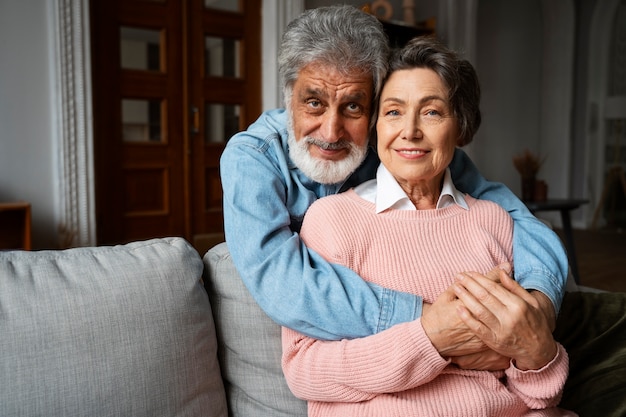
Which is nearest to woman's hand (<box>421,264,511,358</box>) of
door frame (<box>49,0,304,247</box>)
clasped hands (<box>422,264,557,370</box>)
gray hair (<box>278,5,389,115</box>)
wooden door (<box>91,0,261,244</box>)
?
clasped hands (<box>422,264,557,370</box>)

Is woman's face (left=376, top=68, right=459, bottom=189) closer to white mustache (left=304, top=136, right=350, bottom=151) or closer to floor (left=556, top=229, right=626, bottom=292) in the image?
white mustache (left=304, top=136, right=350, bottom=151)

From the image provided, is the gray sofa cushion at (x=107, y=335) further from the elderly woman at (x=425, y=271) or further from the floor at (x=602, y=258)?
the floor at (x=602, y=258)

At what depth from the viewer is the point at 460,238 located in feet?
4.12

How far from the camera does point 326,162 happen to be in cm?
138

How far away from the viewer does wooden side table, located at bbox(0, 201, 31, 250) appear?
3268 millimetres

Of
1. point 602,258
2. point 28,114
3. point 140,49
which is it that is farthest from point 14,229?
point 602,258

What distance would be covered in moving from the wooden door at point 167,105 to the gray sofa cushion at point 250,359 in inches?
118

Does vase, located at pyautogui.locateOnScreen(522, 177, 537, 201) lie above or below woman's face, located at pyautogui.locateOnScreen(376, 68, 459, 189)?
below

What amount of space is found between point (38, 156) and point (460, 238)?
10.3 feet

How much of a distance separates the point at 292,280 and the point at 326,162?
385 millimetres

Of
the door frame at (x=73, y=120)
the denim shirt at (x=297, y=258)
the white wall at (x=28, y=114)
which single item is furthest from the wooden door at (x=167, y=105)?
the denim shirt at (x=297, y=258)

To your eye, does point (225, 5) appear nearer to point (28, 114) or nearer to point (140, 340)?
point (28, 114)

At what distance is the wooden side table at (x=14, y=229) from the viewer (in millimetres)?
3268

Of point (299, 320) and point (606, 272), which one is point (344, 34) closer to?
point (299, 320)
